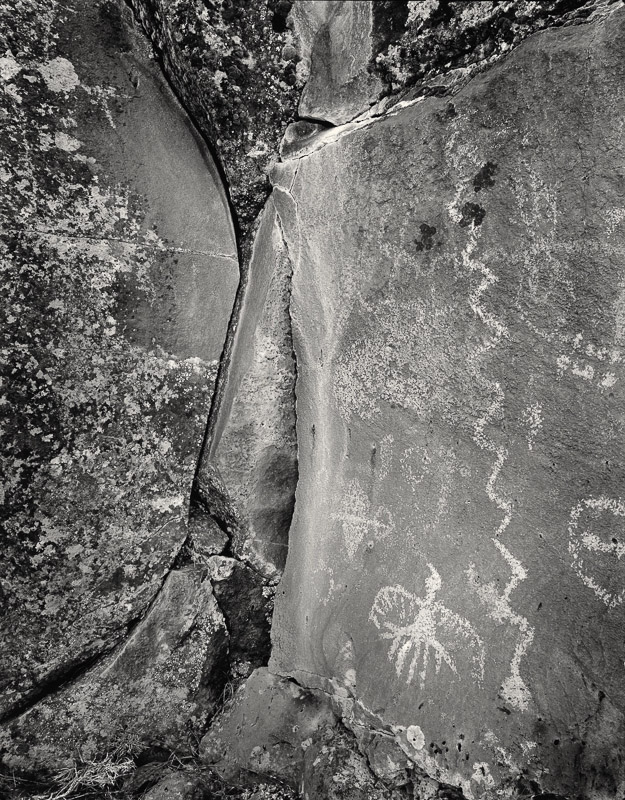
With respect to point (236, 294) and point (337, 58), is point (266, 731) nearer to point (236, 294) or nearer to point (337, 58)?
point (236, 294)

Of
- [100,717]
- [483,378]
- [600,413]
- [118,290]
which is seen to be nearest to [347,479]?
[483,378]

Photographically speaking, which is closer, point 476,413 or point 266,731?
point 476,413

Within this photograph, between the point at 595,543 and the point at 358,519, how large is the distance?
1.85 ft

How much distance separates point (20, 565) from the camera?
1.44 metres

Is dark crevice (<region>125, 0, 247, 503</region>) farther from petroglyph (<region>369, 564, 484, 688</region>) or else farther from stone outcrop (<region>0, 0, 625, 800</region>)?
petroglyph (<region>369, 564, 484, 688</region>)

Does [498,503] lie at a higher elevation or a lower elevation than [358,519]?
higher

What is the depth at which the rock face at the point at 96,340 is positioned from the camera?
142 centimetres

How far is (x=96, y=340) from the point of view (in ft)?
4.92

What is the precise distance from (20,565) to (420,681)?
970 millimetres

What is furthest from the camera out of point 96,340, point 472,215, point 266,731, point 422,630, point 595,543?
point 266,731

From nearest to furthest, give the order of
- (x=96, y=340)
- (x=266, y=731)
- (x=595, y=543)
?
(x=595, y=543)
(x=96, y=340)
(x=266, y=731)

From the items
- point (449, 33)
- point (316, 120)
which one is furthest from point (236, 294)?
point (449, 33)

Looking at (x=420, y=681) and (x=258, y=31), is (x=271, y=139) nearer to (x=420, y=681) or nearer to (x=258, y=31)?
(x=258, y=31)

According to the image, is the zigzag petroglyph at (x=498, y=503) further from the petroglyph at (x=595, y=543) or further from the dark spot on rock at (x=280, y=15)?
the dark spot on rock at (x=280, y=15)
